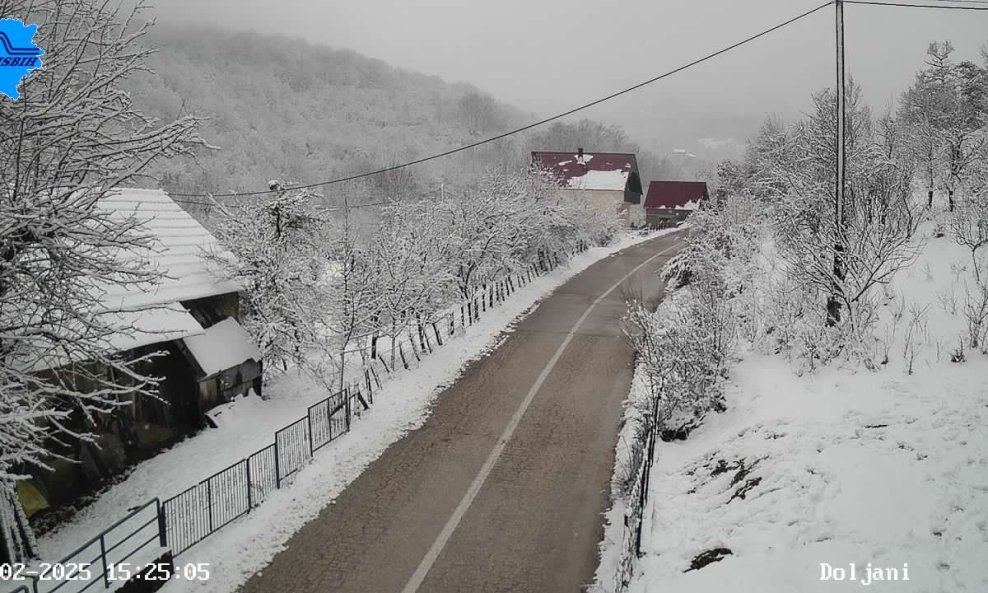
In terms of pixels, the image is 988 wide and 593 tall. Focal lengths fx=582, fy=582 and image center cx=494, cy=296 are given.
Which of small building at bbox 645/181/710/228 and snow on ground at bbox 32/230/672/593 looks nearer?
snow on ground at bbox 32/230/672/593

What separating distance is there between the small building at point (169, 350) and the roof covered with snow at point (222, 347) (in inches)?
1.2

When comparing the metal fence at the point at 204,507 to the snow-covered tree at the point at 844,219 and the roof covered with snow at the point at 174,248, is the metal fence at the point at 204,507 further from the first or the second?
the snow-covered tree at the point at 844,219

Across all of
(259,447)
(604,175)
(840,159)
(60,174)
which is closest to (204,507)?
(259,447)

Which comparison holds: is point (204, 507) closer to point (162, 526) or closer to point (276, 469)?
point (162, 526)

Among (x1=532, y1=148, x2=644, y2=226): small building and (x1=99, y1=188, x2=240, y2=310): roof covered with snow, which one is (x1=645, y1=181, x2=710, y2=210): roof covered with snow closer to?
(x1=532, y1=148, x2=644, y2=226): small building

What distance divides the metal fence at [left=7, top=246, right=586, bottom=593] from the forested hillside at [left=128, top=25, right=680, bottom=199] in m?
60.8

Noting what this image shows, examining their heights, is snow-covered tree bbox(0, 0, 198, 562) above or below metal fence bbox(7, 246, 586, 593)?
above

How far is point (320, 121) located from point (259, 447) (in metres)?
132

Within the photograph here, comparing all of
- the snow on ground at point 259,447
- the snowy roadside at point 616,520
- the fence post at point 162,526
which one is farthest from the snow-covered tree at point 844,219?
the fence post at point 162,526

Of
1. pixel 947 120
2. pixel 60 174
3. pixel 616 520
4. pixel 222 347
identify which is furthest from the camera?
pixel 947 120

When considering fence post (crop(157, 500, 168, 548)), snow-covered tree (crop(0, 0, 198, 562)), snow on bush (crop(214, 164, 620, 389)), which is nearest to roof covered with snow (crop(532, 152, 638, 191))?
snow on bush (crop(214, 164, 620, 389))

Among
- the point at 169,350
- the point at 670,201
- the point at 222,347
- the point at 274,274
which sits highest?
the point at 670,201

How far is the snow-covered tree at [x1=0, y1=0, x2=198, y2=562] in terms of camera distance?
300 inches

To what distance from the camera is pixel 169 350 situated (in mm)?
14812
